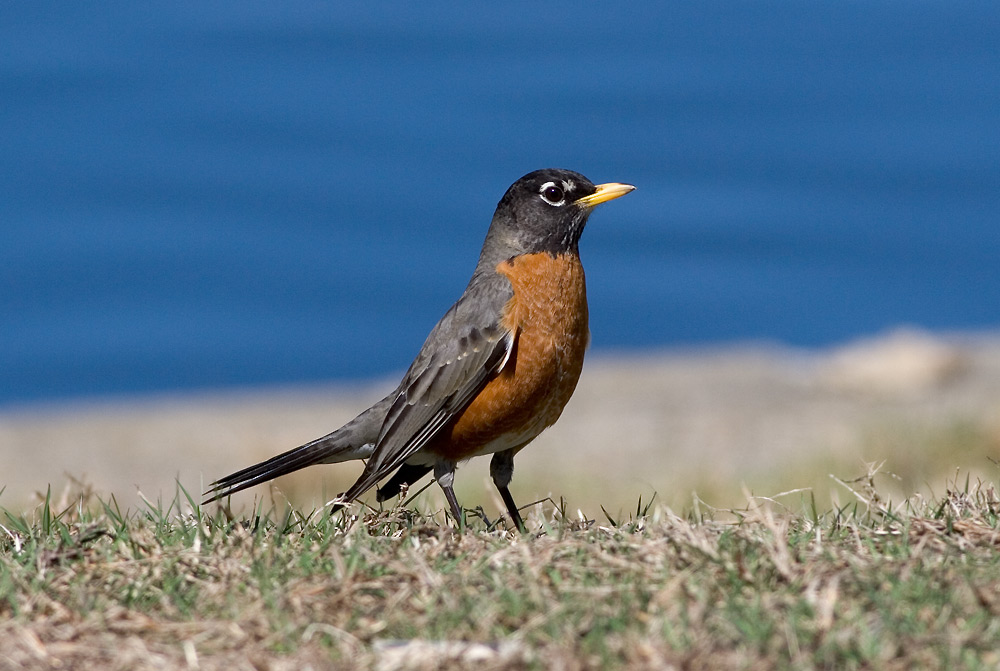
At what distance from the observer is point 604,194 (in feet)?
21.7

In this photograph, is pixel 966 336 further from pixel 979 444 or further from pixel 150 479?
pixel 150 479

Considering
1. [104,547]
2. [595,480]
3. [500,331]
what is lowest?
[595,480]

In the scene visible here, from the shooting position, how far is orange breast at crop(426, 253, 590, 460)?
5961 mm

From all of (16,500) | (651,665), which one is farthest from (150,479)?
(651,665)

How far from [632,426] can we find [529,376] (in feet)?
21.6

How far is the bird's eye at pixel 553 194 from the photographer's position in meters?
6.60

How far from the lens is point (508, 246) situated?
21.6 ft

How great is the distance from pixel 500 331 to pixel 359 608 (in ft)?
7.87

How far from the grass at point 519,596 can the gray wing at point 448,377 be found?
126 cm

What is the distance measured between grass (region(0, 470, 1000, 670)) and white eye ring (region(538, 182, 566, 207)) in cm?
225

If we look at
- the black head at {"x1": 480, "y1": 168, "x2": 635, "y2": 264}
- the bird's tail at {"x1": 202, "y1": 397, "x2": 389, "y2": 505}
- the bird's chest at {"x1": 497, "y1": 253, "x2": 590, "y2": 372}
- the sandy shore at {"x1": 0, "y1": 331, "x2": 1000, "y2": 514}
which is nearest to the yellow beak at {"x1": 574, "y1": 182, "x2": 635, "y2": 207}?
the black head at {"x1": 480, "y1": 168, "x2": 635, "y2": 264}

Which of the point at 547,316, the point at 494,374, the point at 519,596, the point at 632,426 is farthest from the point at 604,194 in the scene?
the point at 632,426

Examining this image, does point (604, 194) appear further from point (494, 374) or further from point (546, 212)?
point (494, 374)

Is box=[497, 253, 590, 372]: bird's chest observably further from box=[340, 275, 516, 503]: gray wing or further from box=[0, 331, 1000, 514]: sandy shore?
box=[0, 331, 1000, 514]: sandy shore
